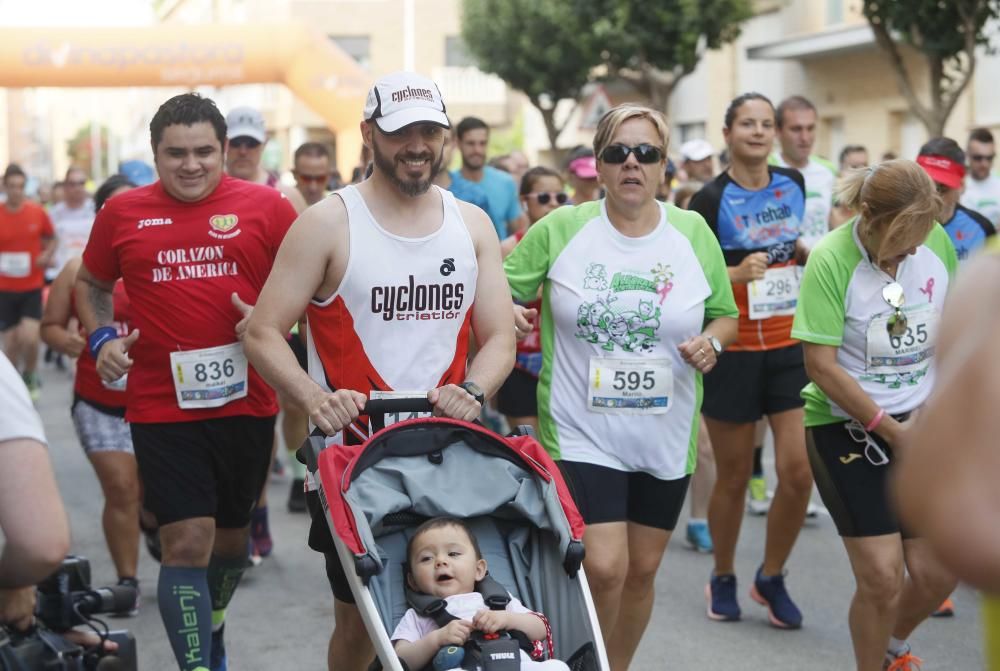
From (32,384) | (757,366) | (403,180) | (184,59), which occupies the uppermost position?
(184,59)

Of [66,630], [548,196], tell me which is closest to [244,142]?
[548,196]

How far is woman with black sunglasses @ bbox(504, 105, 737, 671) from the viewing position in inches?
198

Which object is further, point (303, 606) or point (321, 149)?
point (321, 149)

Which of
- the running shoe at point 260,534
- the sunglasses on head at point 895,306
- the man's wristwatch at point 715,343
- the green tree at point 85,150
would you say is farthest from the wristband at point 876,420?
the green tree at point 85,150

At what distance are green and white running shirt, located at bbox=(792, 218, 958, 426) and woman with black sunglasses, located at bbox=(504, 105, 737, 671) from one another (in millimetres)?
336

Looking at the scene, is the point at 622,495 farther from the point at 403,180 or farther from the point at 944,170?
the point at 944,170

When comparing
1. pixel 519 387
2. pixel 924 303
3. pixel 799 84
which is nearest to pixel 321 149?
pixel 519 387

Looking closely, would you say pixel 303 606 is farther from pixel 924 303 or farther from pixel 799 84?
pixel 799 84

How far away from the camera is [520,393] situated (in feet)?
26.1

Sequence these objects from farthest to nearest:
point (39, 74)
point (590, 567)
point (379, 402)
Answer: point (39, 74), point (590, 567), point (379, 402)

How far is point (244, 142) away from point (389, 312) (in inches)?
172

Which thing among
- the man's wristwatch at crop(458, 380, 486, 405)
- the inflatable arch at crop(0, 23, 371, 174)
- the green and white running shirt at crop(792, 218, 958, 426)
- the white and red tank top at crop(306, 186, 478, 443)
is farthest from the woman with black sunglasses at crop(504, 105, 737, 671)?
the inflatable arch at crop(0, 23, 371, 174)

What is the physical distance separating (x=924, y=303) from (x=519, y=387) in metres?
3.12

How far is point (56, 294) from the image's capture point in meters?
6.51
